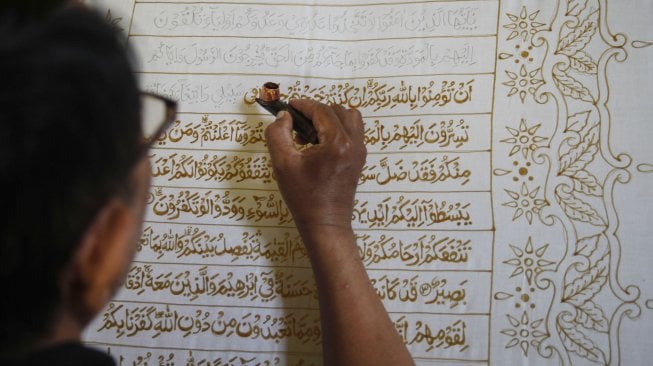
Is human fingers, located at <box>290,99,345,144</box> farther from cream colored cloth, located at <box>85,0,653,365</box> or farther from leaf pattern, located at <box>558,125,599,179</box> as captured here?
leaf pattern, located at <box>558,125,599,179</box>

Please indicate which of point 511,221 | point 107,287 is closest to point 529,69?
point 511,221

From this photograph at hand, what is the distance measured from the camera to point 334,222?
2.94ft

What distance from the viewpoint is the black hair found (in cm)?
42

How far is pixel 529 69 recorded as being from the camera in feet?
3.28

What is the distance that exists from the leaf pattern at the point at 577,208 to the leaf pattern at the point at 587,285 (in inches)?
2.4

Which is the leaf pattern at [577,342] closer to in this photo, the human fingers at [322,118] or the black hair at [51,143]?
the human fingers at [322,118]

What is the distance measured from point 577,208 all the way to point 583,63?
0.26 m

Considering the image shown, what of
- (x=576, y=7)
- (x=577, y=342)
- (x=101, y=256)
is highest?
(x=576, y=7)

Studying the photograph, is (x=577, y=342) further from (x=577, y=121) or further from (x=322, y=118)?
(x=322, y=118)

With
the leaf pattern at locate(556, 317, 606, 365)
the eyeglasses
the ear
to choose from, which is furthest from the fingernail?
the leaf pattern at locate(556, 317, 606, 365)

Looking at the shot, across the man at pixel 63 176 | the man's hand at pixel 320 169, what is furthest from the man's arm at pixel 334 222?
the man at pixel 63 176

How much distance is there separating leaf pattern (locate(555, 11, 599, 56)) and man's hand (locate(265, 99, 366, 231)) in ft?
1.32

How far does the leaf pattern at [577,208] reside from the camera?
931mm

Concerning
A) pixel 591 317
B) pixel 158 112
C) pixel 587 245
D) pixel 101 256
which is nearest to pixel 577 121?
pixel 587 245
